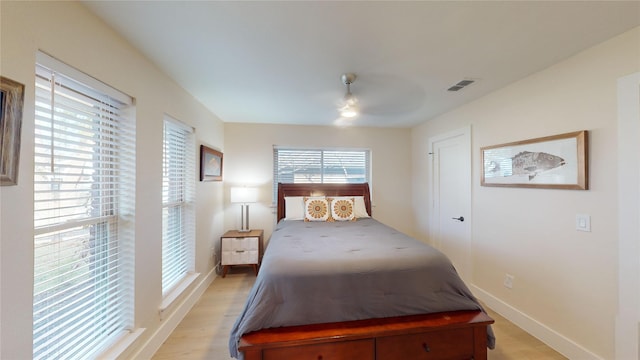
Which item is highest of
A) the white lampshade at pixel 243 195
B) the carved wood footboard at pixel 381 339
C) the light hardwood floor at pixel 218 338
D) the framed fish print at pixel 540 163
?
the framed fish print at pixel 540 163

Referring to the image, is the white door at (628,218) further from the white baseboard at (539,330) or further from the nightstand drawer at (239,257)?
the nightstand drawer at (239,257)

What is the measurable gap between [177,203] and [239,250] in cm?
116

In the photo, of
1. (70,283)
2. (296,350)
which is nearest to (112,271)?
(70,283)

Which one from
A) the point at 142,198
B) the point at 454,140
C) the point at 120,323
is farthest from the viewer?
the point at 454,140

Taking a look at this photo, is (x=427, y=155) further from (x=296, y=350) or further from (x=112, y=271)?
(x=112, y=271)

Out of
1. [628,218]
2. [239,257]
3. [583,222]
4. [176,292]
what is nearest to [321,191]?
[239,257]

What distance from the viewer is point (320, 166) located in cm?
417

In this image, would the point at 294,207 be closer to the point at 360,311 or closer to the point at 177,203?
the point at 177,203

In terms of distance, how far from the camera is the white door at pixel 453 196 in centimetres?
289

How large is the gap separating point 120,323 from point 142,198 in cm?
88

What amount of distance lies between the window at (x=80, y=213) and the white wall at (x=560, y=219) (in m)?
3.27

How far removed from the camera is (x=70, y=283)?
130 cm

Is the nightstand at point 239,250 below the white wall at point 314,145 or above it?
below

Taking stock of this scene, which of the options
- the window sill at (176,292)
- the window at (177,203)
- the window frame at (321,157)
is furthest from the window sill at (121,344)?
the window frame at (321,157)
